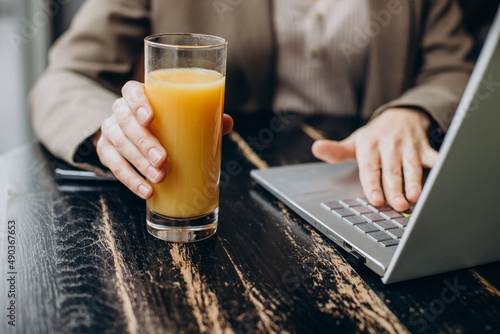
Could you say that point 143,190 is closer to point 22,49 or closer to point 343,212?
point 343,212

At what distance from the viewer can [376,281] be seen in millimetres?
530

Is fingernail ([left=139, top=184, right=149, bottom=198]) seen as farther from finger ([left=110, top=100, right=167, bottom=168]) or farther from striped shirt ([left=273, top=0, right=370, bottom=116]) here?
striped shirt ([left=273, top=0, right=370, bottom=116])

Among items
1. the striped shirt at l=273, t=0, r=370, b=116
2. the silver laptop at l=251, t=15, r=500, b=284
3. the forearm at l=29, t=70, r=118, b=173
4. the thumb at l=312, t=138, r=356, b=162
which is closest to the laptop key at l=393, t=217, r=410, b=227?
the silver laptop at l=251, t=15, r=500, b=284

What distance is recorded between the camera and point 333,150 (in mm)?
812

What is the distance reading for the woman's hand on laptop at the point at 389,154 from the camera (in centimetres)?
70

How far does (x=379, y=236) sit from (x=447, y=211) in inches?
5.3

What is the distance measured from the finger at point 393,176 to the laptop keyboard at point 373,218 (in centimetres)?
1

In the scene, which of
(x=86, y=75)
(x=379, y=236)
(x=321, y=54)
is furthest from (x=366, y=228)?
(x=321, y=54)

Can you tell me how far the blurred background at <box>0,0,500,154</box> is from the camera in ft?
6.31

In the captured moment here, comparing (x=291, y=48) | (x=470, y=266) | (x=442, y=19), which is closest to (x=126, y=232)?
(x=470, y=266)

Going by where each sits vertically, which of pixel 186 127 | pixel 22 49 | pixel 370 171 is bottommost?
pixel 22 49

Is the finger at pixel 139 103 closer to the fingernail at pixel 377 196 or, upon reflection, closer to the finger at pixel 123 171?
the finger at pixel 123 171

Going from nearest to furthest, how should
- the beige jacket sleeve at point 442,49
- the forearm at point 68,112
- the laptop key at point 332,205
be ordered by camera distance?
the laptop key at point 332,205, the forearm at point 68,112, the beige jacket sleeve at point 442,49

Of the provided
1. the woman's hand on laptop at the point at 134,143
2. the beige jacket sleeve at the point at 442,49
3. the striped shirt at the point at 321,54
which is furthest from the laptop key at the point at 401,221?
the striped shirt at the point at 321,54
